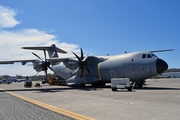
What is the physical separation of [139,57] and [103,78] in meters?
6.56

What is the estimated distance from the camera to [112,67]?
25047 millimetres

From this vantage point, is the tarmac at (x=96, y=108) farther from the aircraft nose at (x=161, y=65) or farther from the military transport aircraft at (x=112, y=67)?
the military transport aircraft at (x=112, y=67)

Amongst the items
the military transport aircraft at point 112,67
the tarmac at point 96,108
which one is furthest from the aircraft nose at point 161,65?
the tarmac at point 96,108

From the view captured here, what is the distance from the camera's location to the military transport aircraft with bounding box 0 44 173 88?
21266 mm

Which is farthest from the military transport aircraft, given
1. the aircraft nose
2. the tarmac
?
the tarmac

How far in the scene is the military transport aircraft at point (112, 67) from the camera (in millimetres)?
21266

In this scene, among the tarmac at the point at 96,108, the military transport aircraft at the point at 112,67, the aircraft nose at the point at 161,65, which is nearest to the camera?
the tarmac at the point at 96,108

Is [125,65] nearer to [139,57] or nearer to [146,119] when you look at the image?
[139,57]

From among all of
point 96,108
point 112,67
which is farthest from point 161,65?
point 96,108

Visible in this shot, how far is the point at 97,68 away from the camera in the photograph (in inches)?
1083

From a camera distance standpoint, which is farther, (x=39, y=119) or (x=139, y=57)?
(x=139, y=57)

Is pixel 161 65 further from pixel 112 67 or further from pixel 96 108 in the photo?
pixel 96 108

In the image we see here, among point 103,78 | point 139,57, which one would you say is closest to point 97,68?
point 103,78

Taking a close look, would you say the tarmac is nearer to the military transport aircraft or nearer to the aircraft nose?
the aircraft nose
